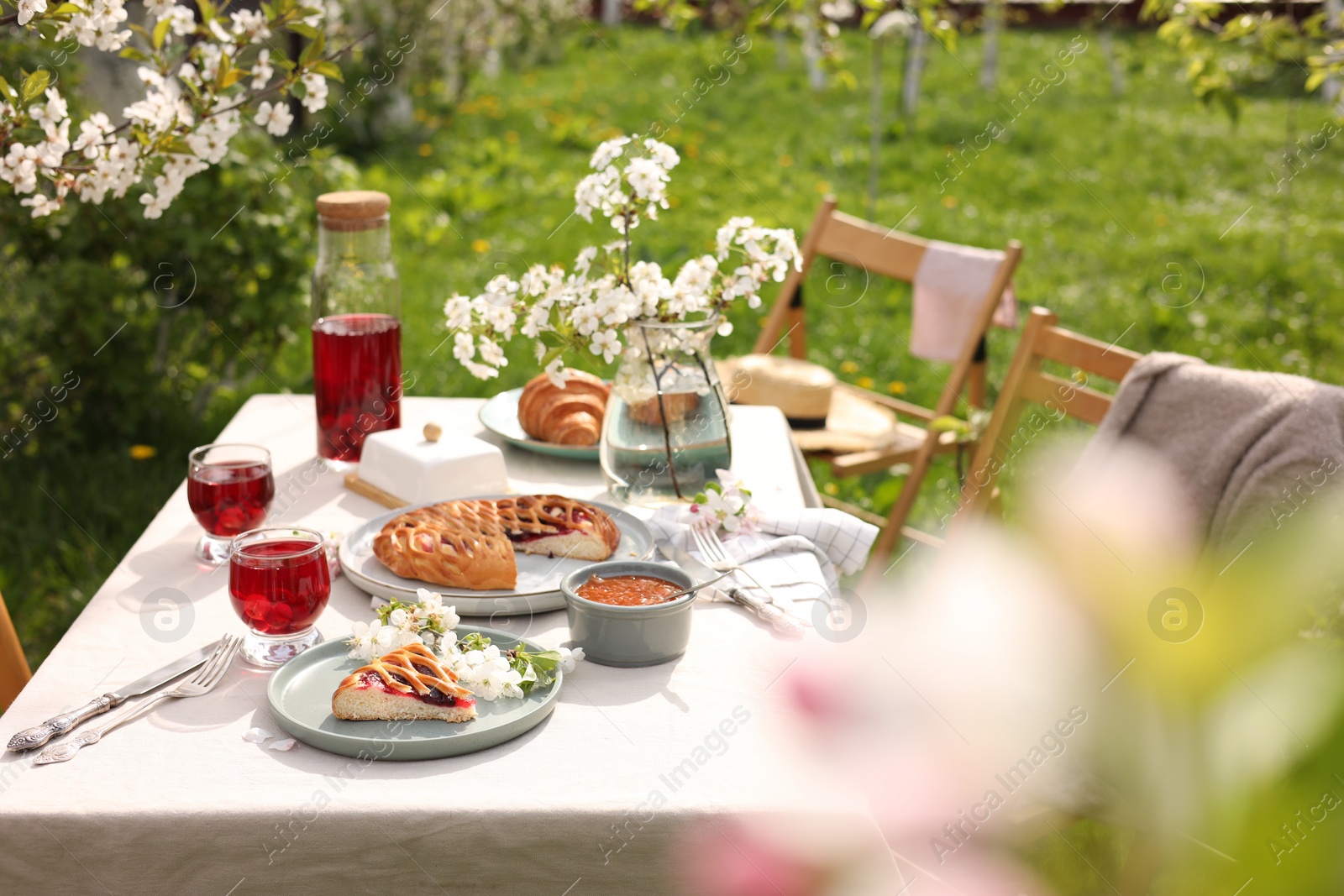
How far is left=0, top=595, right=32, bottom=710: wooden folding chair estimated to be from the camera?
1904 mm

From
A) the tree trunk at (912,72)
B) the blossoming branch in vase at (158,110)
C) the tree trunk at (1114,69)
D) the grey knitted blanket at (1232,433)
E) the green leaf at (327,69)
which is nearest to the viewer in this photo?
the blossoming branch in vase at (158,110)

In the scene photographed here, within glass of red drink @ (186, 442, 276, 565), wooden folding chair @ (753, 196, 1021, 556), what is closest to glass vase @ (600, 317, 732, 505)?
glass of red drink @ (186, 442, 276, 565)

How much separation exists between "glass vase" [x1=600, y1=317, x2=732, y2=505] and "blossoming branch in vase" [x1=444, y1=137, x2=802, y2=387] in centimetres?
3

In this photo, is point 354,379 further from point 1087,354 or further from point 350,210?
point 1087,354

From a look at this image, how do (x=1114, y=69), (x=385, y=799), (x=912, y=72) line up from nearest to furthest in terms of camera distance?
1. (x=385, y=799)
2. (x=912, y=72)
3. (x=1114, y=69)

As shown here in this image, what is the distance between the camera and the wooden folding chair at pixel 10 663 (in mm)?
1904

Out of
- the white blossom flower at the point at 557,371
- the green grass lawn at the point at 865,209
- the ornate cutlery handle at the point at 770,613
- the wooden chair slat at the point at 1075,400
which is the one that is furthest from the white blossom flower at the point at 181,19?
the wooden chair slat at the point at 1075,400

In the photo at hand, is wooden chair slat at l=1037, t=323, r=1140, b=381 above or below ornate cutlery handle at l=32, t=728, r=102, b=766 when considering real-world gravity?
above

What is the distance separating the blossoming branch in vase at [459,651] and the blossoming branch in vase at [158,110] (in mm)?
840

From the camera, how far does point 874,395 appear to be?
380cm

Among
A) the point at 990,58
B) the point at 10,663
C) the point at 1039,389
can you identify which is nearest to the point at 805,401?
the point at 1039,389

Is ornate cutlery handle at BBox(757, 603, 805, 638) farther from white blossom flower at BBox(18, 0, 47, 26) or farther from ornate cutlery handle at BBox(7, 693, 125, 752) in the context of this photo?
white blossom flower at BBox(18, 0, 47, 26)

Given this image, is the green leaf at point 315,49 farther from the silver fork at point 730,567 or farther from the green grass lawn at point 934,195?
the green grass lawn at point 934,195

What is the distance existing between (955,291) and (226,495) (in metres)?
2.45
